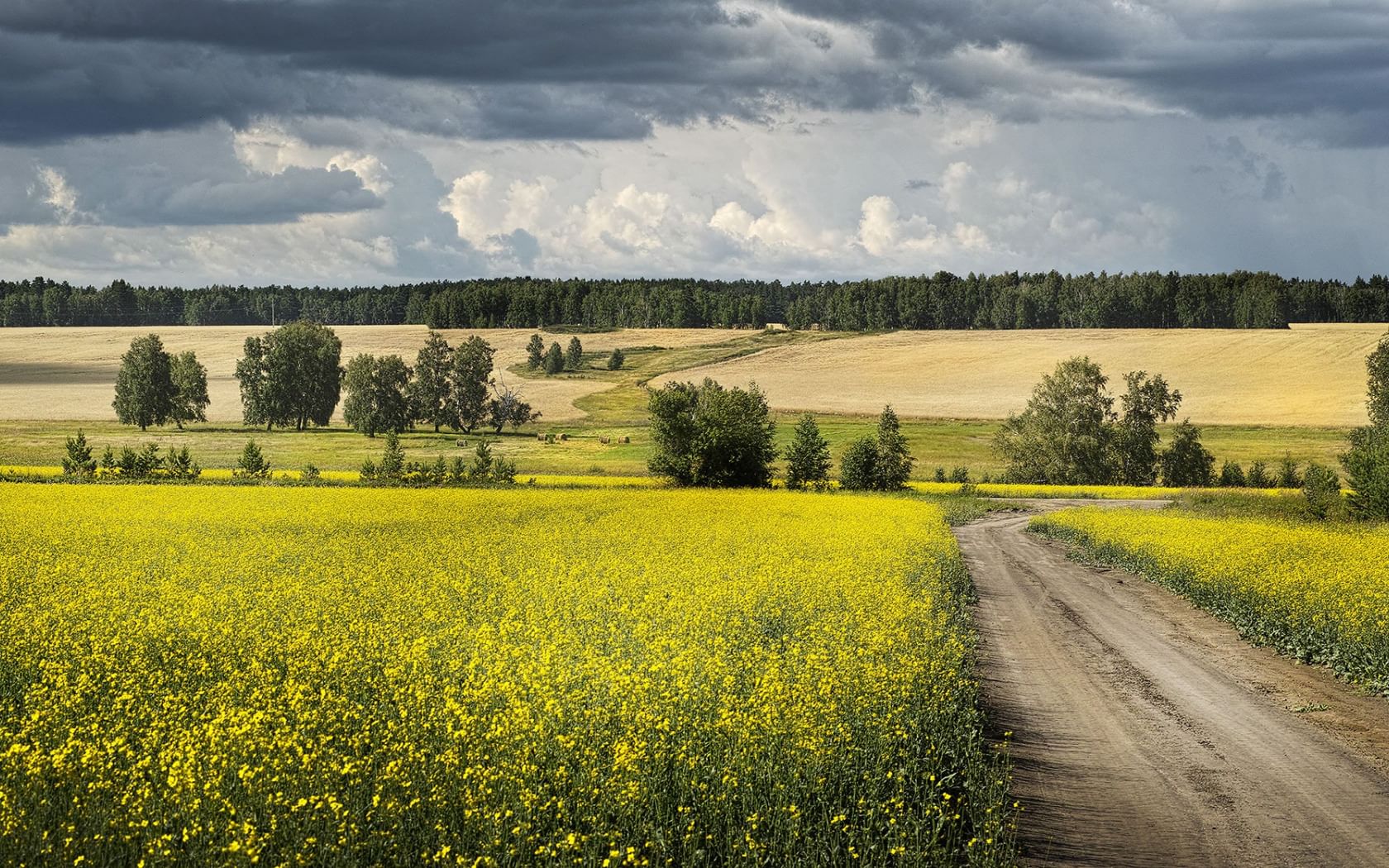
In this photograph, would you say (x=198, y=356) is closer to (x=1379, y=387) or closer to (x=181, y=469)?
(x=181, y=469)

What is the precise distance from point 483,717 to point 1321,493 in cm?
4547

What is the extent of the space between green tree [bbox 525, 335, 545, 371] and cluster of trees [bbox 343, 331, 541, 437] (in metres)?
38.9

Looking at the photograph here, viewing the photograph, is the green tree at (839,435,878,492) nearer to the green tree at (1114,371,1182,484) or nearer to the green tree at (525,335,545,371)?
the green tree at (1114,371,1182,484)

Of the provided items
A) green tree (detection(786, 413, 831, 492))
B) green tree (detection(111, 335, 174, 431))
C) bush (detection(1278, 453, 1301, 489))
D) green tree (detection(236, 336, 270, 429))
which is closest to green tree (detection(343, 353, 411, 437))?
green tree (detection(236, 336, 270, 429))

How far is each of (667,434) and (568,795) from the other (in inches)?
2064

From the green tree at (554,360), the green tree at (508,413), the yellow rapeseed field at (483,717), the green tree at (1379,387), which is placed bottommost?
the yellow rapeseed field at (483,717)

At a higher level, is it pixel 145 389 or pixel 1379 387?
pixel 1379 387

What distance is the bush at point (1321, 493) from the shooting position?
151 ft

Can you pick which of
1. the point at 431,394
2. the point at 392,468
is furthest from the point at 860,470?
the point at 431,394

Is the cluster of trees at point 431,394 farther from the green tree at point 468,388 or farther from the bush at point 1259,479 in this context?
the bush at point 1259,479

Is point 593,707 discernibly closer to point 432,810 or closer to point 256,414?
Result: point 432,810

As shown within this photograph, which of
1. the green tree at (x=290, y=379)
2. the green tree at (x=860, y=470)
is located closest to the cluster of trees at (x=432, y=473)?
the green tree at (x=860, y=470)

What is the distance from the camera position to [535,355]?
519 feet

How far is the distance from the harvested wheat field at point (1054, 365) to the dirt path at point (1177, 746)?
87.5 meters
